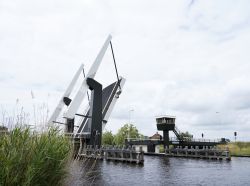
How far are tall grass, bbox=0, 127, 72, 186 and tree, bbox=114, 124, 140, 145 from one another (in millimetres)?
77117

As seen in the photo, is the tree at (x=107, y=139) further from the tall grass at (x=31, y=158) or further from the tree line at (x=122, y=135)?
the tall grass at (x=31, y=158)

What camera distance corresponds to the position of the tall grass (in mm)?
5004

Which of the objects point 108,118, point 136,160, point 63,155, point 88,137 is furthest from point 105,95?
point 63,155

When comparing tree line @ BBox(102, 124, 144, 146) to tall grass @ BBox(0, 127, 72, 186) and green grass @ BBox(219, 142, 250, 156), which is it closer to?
green grass @ BBox(219, 142, 250, 156)

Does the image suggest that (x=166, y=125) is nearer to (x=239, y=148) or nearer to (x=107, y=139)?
(x=239, y=148)

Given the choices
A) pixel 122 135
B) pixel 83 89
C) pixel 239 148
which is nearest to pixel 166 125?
pixel 239 148

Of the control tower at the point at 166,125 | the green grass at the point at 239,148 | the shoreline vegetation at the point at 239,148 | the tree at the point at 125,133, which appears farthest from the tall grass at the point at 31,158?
the tree at the point at 125,133

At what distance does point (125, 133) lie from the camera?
86.8 m

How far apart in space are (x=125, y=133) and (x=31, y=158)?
8221cm

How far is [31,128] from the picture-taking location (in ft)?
19.4

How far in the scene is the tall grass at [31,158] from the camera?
16.4 feet

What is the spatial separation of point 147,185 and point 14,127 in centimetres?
1689

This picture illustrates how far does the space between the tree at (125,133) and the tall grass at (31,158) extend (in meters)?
77.1

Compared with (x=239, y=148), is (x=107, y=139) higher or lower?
higher
